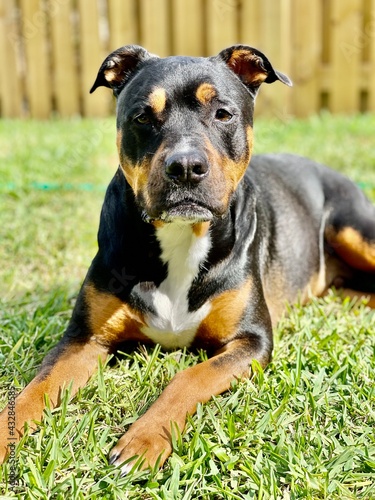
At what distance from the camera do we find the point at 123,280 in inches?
146

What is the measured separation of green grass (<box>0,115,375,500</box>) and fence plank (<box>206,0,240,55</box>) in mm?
5252

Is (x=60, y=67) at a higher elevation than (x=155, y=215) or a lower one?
lower

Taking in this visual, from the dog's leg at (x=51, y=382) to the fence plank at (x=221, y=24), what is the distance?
7.06 m

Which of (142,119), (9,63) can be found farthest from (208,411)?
(9,63)

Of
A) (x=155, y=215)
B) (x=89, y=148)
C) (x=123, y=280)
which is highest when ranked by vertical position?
(x=155, y=215)

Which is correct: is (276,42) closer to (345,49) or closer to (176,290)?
(345,49)

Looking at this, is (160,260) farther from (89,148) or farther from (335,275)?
(89,148)

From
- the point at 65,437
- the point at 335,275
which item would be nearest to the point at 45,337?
the point at 65,437

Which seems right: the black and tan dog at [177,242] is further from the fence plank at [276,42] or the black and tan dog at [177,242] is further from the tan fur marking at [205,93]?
the fence plank at [276,42]

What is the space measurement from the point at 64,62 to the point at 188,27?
190 cm

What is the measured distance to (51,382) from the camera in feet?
11.0

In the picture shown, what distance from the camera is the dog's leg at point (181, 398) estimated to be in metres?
2.90

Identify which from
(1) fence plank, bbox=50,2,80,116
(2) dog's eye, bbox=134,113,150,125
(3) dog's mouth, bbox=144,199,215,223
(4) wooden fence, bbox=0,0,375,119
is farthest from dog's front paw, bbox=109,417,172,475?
(1) fence plank, bbox=50,2,80,116

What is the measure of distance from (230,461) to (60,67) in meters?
8.59
